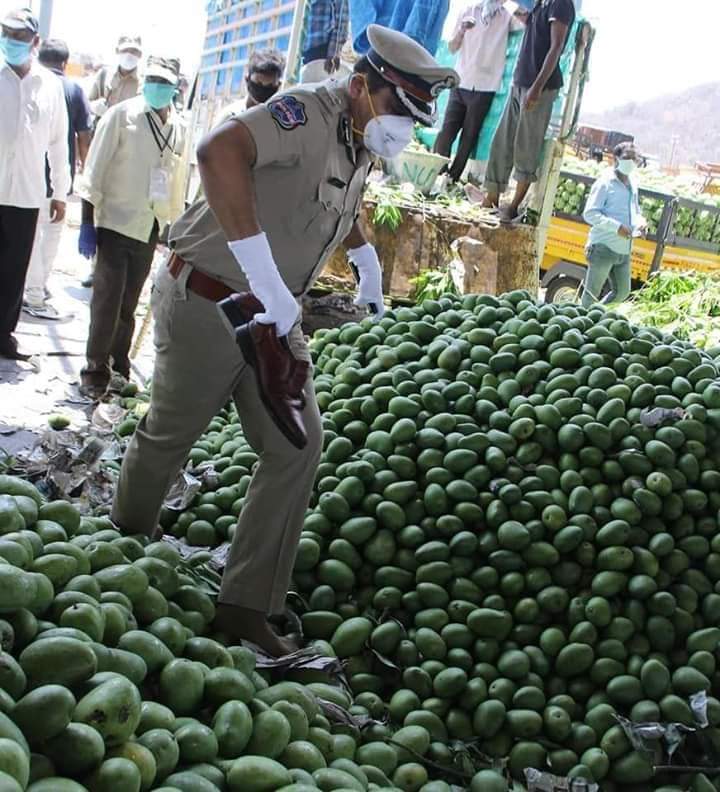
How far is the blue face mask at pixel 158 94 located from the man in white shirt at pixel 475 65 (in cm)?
360

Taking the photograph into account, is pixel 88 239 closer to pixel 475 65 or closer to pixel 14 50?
pixel 14 50

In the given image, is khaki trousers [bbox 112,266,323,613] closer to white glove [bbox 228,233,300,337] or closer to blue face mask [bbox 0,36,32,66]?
white glove [bbox 228,233,300,337]

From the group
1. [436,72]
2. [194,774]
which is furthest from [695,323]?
[194,774]

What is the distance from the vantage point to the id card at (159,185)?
5480 mm

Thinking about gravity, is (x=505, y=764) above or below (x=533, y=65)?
below

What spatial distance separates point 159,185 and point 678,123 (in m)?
27.9

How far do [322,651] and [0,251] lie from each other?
4.20 meters

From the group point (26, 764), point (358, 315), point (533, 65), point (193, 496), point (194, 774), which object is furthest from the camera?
point (533, 65)

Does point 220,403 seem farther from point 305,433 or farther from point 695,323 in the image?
point 695,323

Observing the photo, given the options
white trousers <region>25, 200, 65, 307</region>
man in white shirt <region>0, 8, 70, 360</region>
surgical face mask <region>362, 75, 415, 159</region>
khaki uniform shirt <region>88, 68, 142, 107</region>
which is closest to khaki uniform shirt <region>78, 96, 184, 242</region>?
man in white shirt <region>0, 8, 70, 360</region>

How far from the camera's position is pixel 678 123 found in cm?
2972

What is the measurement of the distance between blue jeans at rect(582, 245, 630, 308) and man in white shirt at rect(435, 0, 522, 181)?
162 centimetres

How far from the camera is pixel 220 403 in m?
2.74

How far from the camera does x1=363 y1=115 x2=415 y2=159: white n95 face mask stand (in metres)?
2.60
